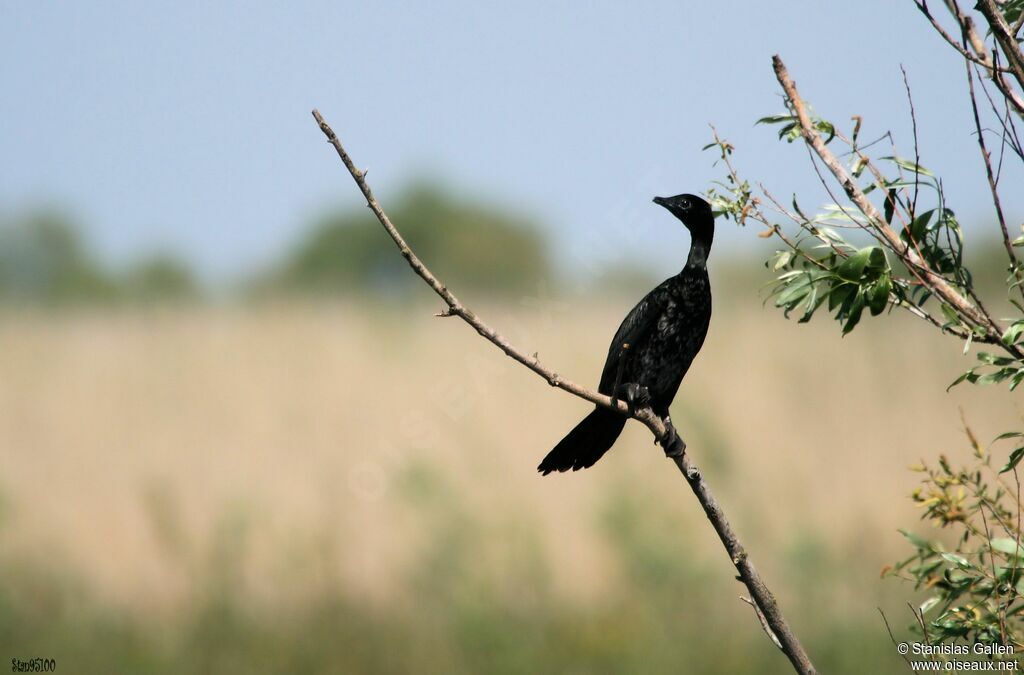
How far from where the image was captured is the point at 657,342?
12.3ft

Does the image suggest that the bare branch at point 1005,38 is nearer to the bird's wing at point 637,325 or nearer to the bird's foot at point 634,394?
the bird's foot at point 634,394

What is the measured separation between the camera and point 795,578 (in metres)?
9.69

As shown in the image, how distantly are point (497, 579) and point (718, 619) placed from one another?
219 centimetres

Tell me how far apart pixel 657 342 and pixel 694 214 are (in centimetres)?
53

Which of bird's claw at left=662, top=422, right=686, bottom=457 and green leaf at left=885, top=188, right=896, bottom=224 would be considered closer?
green leaf at left=885, top=188, right=896, bottom=224

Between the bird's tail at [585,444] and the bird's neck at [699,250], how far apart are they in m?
0.68

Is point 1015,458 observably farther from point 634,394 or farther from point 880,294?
point 634,394

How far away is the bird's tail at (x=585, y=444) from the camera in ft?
11.8

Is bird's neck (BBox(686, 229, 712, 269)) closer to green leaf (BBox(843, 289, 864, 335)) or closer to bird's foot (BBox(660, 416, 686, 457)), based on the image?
bird's foot (BBox(660, 416, 686, 457))

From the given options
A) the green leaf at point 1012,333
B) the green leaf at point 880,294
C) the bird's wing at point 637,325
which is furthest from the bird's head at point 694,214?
the green leaf at point 1012,333

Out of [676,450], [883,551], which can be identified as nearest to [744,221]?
[676,450]

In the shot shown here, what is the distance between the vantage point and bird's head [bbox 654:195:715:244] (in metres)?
3.86

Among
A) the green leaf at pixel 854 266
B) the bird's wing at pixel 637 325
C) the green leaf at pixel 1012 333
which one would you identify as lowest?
the green leaf at pixel 1012 333

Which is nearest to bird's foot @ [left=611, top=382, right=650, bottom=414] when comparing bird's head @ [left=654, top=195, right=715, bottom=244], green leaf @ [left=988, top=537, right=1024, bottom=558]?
bird's head @ [left=654, top=195, right=715, bottom=244]
